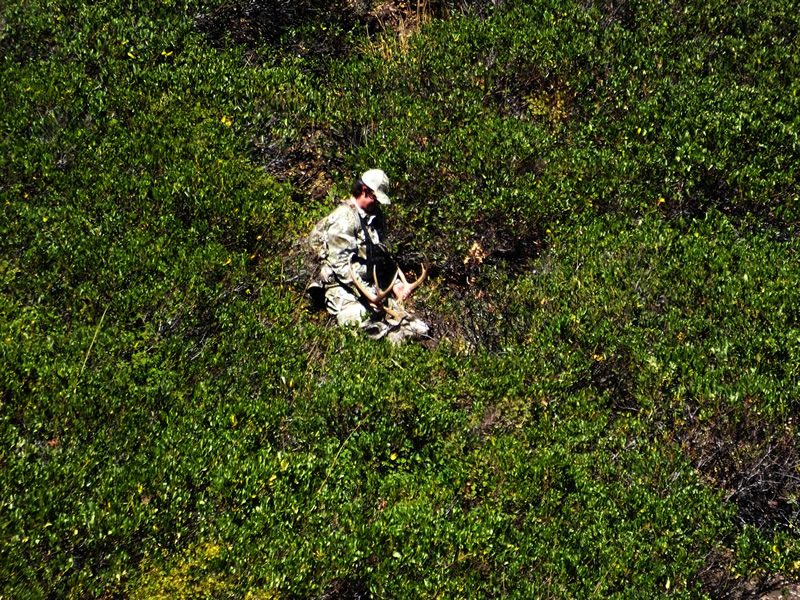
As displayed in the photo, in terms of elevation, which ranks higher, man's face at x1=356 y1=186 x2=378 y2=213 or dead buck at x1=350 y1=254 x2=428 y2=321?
man's face at x1=356 y1=186 x2=378 y2=213

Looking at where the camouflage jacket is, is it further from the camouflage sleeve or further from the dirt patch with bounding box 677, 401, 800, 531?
the dirt patch with bounding box 677, 401, 800, 531

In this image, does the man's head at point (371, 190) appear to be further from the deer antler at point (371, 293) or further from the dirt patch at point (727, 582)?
the dirt patch at point (727, 582)

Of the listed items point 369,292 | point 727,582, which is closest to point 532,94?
point 369,292

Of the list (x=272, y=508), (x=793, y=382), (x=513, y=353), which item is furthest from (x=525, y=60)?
(x=272, y=508)

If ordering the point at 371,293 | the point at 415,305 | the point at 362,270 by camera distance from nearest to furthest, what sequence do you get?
1. the point at 371,293
2. the point at 362,270
3. the point at 415,305

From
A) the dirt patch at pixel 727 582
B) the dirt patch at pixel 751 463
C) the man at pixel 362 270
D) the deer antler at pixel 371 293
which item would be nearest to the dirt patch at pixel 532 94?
the man at pixel 362 270

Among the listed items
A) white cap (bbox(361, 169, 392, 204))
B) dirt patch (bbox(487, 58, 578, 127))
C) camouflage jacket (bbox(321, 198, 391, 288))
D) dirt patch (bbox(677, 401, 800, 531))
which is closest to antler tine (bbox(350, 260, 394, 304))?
camouflage jacket (bbox(321, 198, 391, 288))

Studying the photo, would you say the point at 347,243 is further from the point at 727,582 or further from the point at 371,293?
the point at 727,582
